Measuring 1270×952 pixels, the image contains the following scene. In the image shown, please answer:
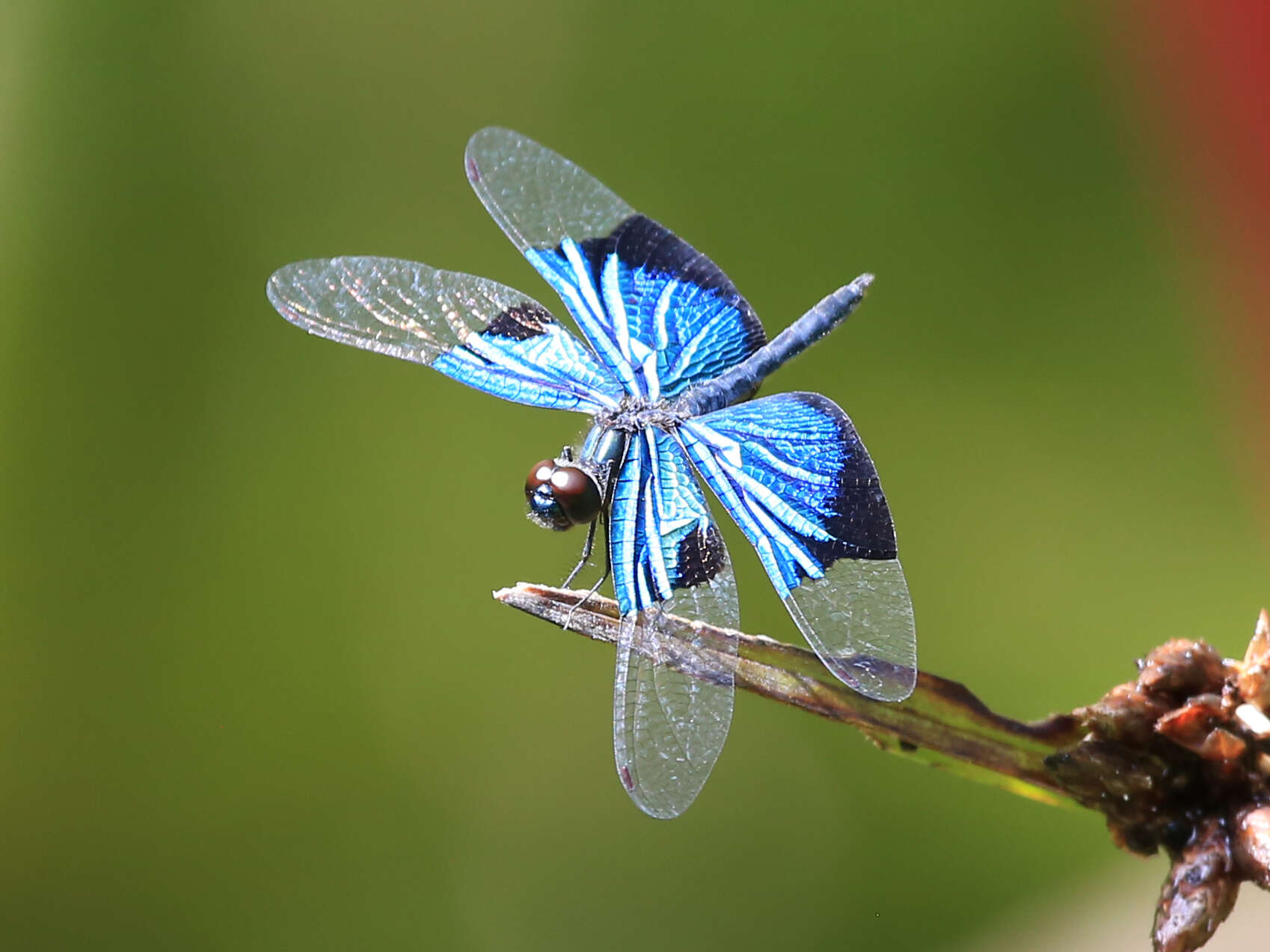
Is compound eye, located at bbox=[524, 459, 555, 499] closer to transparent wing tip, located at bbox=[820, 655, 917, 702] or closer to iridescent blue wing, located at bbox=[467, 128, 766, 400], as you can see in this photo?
iridescent blue wing, located at bbox=[467, 128, 766, 400]

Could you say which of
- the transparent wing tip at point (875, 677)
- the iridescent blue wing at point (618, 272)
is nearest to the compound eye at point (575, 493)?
the iridescent blue wing at point (618, 272)

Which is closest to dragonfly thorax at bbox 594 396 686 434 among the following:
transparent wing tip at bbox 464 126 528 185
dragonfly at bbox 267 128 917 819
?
dragonfly at bbox 267 128 917 819

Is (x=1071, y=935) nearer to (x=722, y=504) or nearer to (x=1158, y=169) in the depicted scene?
(x=722, y=504)

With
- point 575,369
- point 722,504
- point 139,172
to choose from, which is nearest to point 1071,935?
point 722,504

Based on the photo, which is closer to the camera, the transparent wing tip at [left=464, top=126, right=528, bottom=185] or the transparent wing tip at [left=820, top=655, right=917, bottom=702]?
the transparent wing tip at [left=820, top=655, right=917, bottom=702]

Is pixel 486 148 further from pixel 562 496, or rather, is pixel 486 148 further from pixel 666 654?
pixel 666 654
